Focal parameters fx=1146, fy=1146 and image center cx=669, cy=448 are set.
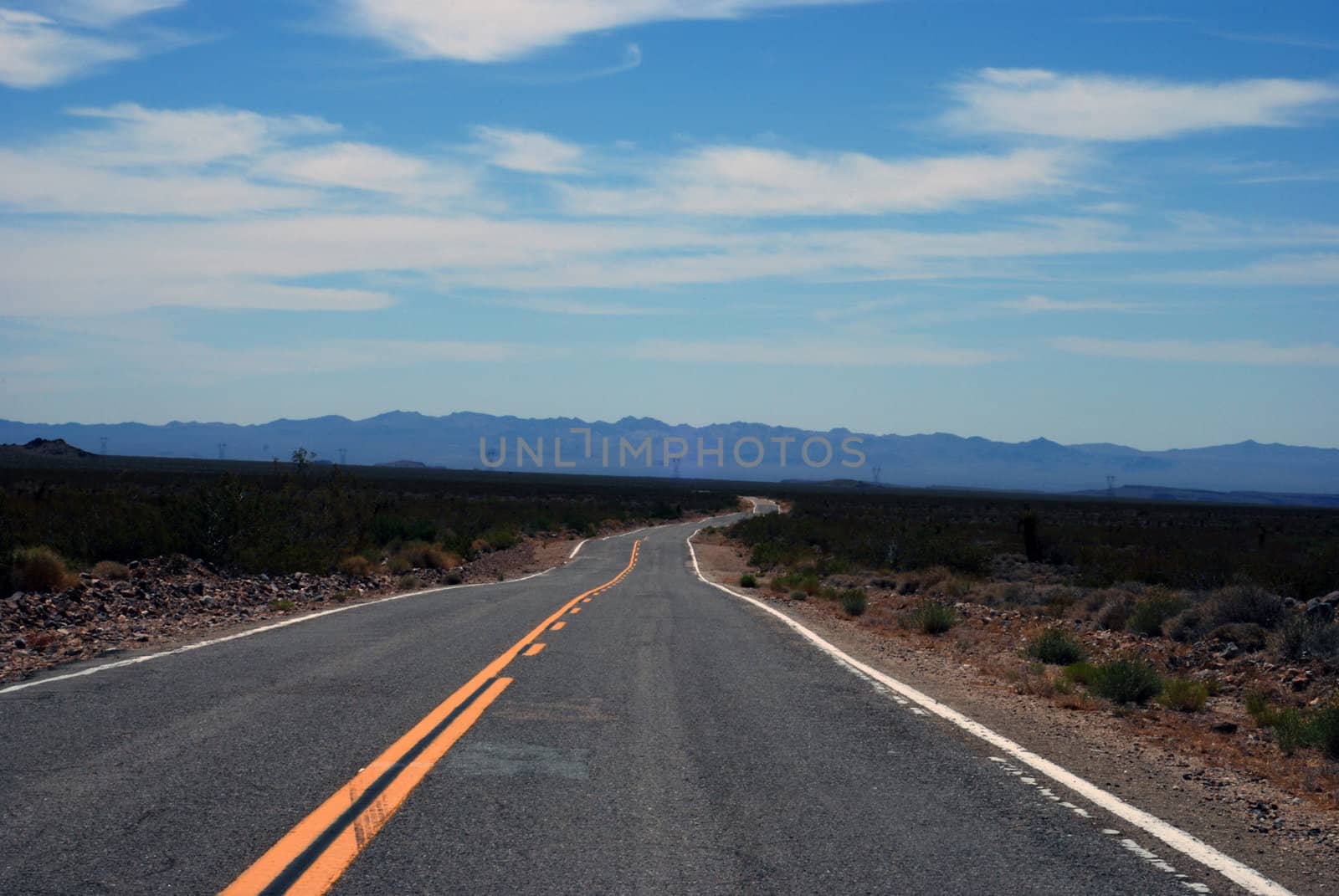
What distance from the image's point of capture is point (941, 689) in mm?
10789

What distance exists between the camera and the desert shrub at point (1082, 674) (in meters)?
11.2

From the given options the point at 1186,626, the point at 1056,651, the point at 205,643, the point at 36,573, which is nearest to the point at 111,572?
the point at 36,573

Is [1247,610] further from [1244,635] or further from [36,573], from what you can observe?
Result: [36,573]

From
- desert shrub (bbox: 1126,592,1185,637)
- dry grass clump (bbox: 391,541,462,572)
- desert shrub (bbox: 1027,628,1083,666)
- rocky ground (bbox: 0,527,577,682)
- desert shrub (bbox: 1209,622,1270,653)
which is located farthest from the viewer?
dry grass clump (bbox: 391,541,462,572)

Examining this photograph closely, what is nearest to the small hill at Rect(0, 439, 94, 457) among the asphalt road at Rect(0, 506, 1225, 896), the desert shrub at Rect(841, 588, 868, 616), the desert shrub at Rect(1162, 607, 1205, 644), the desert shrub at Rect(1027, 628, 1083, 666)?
the desert shrub at Rect(841, 588, 868, 616)

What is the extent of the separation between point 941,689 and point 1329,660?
15.3ft

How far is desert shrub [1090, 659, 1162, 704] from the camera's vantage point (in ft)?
34.5

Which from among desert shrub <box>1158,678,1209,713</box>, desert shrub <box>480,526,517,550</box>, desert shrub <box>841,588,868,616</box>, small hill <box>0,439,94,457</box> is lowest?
desert shrub <box>480,526,517,550</box>

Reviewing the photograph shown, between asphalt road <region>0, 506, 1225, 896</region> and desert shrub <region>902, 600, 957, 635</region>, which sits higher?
asphalt road <region>0, 506, 1225, 896</region>

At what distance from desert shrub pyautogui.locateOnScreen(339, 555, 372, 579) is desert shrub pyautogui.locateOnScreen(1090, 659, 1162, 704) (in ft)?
57.3

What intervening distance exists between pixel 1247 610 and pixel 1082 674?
5.29 metres

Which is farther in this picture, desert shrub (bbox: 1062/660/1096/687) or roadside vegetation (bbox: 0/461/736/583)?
roadside vegetation (bbox: 0/461/736/583)

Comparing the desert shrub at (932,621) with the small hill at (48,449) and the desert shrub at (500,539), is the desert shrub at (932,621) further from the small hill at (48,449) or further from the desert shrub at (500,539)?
the small hill at (48,449)

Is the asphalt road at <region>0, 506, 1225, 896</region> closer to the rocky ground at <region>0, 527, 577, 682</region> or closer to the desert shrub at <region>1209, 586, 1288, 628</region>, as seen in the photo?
the rocky ground at <region>0, 527, 577, 682</region>
